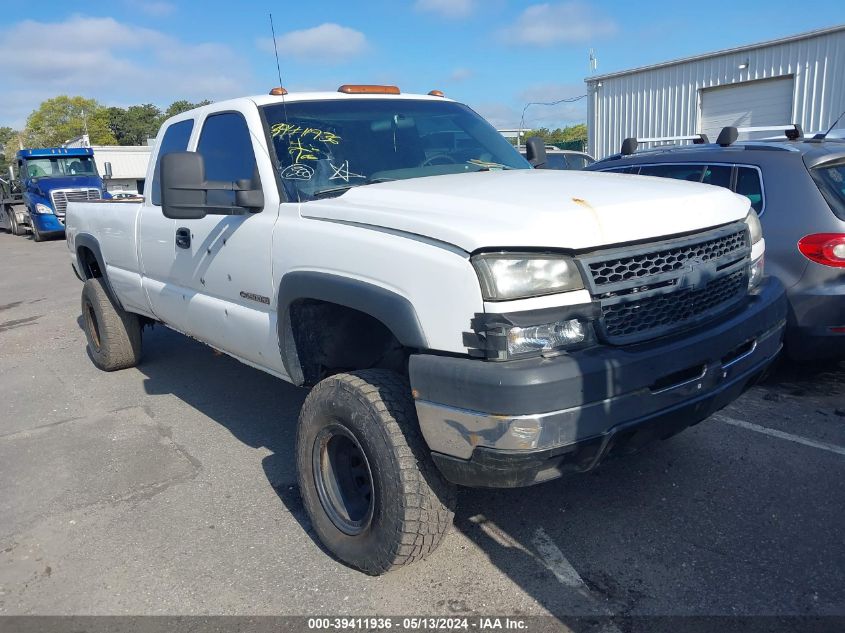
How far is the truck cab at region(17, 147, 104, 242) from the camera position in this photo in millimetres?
20500

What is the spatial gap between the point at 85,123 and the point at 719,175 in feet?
282

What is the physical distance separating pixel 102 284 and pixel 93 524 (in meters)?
3.00

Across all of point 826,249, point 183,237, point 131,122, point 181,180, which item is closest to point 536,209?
point 181,180

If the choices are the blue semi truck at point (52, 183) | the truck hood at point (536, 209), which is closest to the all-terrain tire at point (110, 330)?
the truck hood at point (536, 209)

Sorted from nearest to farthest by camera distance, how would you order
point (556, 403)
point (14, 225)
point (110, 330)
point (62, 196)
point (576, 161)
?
point (556, 403)
point (110, 330)
point (576, 161)
point (62, 196)
point (14, 225)

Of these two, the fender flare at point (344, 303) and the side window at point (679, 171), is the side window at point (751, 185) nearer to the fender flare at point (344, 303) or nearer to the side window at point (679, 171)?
the side window at point (679, 171)

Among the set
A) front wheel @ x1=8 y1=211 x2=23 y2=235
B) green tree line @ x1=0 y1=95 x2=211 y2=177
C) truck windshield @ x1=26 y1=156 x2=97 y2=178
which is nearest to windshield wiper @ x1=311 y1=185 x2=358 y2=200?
truck windshield @ x1=26 y1=156 x2=97 y2=178

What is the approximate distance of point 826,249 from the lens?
14.4 feet

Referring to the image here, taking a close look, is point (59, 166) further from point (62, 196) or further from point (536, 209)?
point (536, 209)

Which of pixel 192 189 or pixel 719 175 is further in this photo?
pixel 719 175

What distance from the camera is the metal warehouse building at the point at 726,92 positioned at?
15133 millimetres

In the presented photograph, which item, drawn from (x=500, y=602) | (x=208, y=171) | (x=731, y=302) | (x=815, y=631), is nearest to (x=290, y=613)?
(x=500, y=602)

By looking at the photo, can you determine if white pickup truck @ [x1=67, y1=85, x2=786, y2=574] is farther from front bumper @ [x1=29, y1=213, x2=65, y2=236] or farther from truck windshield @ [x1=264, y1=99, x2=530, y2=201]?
front bumper @ [x1=29, y1=213, x2=65, y2=236]

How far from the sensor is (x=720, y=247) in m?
2.95
